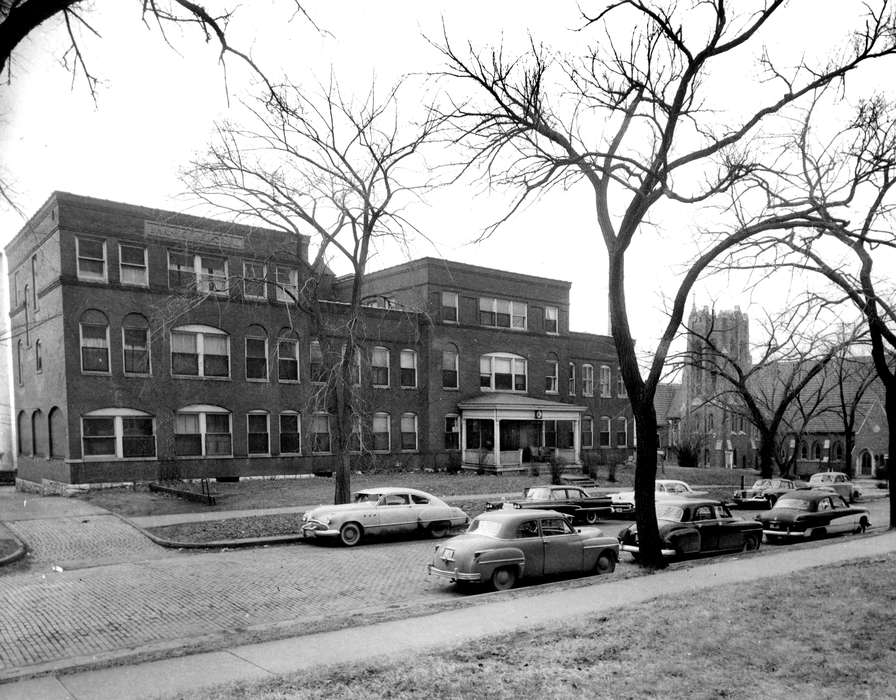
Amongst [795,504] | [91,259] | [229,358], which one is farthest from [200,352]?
[795,504]

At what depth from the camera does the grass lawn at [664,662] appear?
6.45m

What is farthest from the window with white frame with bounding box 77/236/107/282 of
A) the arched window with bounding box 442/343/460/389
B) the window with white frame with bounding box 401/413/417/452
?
the arched window with bounding box 442/343/460/389

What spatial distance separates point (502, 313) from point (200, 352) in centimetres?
1860

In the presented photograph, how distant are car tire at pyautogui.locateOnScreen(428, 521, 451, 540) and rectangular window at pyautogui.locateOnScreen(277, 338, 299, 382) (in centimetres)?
1657

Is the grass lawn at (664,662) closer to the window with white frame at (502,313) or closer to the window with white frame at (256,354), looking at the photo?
the window with white frame at (256,354)

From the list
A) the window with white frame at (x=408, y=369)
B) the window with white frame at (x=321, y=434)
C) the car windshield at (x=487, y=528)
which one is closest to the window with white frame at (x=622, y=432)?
the window with white frame at (x=408, y=369)

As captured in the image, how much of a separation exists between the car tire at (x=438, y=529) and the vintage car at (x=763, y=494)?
15540 mm

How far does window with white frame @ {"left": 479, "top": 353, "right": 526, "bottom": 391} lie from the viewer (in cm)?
4188

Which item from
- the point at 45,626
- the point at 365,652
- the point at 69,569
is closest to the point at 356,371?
the point at 69,569

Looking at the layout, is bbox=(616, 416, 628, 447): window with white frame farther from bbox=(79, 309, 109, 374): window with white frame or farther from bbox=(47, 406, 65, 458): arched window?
bbox=(47, 406, 65, 458): arched window

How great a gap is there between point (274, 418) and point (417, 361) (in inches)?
365

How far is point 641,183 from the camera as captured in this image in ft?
45.5

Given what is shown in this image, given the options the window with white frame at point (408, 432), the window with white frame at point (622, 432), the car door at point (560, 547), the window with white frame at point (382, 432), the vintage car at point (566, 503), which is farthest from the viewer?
the window with white frame at point (622, 432)

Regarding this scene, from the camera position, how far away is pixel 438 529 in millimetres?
18781
